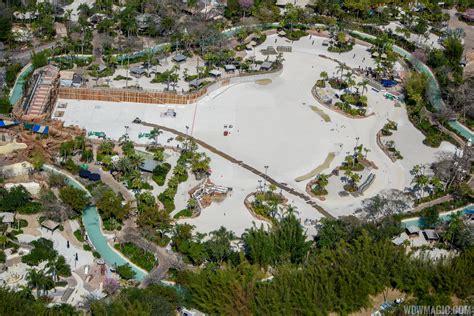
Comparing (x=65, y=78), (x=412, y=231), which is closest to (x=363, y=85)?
(x=412, y=231)

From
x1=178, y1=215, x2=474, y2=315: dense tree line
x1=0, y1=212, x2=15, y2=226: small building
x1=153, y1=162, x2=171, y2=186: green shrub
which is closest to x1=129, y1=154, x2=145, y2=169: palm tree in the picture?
x1=153, y1=162, x2=171, y2=186: green shrub

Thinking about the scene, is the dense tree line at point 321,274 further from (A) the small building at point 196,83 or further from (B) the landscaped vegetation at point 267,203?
(A) the small building at point 196,83

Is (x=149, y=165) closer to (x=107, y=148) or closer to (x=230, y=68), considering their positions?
(x=107, y=148)

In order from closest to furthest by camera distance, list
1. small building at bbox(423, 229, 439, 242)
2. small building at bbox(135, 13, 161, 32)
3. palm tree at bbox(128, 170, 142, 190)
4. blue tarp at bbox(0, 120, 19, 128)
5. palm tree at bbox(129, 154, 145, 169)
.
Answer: small building at bbox(423, 229, 439, 242)
palm tree at bbox(128, 170, 142, 190)
palm tree at bbox(129, 154, 145, 169)
blue tarp at bbox(0, 120, 19, 128)
small building at bbox(135, 13, 161, 32)

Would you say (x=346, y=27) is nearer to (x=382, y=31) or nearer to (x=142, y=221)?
(x=382, y=31)

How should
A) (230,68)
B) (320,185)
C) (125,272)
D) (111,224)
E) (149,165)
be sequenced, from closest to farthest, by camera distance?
(125,272), (111,224), (320,185), (149,165), (230,68)

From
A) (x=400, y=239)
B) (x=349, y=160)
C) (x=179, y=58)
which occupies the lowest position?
(x=400, y=239)

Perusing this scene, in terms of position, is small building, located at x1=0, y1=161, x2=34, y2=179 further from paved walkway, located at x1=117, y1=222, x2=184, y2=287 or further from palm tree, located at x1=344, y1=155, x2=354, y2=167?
palm tree, located at x1=344, y1=155, x2=354, y2=167

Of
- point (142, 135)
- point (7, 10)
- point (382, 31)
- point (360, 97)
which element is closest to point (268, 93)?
point (360, 97)
